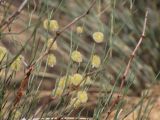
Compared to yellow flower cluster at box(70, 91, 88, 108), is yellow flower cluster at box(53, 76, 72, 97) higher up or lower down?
higher up

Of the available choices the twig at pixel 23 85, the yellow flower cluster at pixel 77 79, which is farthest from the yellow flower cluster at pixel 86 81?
the twig at pixel 23 85

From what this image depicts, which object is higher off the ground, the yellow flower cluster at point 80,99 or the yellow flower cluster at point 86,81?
the yellow flower cluster at point 86,81

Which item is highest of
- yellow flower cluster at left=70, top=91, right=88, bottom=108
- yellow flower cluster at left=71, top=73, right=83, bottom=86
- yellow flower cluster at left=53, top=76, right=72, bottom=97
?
yellow flower cluster at left=71, top=73, right=83, bottom=86

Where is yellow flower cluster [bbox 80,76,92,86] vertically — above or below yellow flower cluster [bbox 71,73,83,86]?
below

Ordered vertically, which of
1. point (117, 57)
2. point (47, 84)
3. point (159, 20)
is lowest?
point (47, 84)

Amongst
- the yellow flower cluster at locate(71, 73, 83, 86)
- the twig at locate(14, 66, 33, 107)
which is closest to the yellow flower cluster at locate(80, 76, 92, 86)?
the yellow flower cluster at locate(71, 73, 83, 86)

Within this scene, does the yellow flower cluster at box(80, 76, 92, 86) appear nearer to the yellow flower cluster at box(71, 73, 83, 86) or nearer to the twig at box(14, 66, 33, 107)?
the yellow flower cluster at box(71, 73, 83, 86)

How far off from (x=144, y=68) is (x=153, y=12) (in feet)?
0.82

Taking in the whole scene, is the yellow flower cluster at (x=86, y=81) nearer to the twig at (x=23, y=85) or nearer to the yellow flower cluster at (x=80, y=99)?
the yellow flower cluster at (x=80, y=99)

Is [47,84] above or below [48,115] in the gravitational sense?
below

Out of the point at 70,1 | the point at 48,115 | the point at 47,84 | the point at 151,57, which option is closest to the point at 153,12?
the point at 151,57

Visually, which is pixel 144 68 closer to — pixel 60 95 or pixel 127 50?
pixel 127 50

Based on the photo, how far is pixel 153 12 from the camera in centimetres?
232

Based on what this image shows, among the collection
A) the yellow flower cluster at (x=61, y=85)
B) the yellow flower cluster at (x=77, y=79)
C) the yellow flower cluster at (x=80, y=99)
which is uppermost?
the yellow flower cluster at (x=77, y=79)
